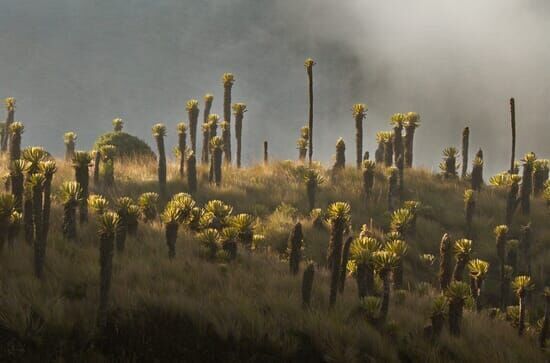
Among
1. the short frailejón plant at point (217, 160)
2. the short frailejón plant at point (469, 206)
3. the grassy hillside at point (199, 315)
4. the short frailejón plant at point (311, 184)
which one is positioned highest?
the short frailejón plant at point (217, 160)

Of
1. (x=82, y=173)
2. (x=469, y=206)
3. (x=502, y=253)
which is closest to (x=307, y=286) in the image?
(x=82, y=173)

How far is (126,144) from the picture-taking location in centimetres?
2873

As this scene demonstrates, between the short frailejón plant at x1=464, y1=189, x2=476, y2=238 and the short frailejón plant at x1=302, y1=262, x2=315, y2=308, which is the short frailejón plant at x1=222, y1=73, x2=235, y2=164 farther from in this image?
the short frailejón plant at x1=302, y1=262, x2=315, y2=308

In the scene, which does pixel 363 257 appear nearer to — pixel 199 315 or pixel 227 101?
pixel 199 315

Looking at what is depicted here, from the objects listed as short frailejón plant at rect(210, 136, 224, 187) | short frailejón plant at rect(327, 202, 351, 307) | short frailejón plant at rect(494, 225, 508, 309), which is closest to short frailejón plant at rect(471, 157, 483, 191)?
short frailejón plant at rect(494, 225, 508, 309)

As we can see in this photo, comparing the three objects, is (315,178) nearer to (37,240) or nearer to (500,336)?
(500,336)

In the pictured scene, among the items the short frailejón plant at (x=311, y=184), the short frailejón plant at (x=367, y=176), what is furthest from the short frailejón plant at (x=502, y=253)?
the short frailejón plant at (x=367, y=176)

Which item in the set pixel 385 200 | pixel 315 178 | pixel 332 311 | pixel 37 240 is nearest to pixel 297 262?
pixel 332 311

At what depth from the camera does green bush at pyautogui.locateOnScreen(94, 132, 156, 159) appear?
92.0ft

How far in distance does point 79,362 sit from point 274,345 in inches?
Result: 123

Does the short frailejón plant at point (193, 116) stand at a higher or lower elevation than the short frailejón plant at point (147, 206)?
higher

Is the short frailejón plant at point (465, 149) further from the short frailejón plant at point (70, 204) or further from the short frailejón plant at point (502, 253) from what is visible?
the short frailejón plant at point (70, 204)

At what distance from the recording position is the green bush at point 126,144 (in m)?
28.0

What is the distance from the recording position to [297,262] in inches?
548
